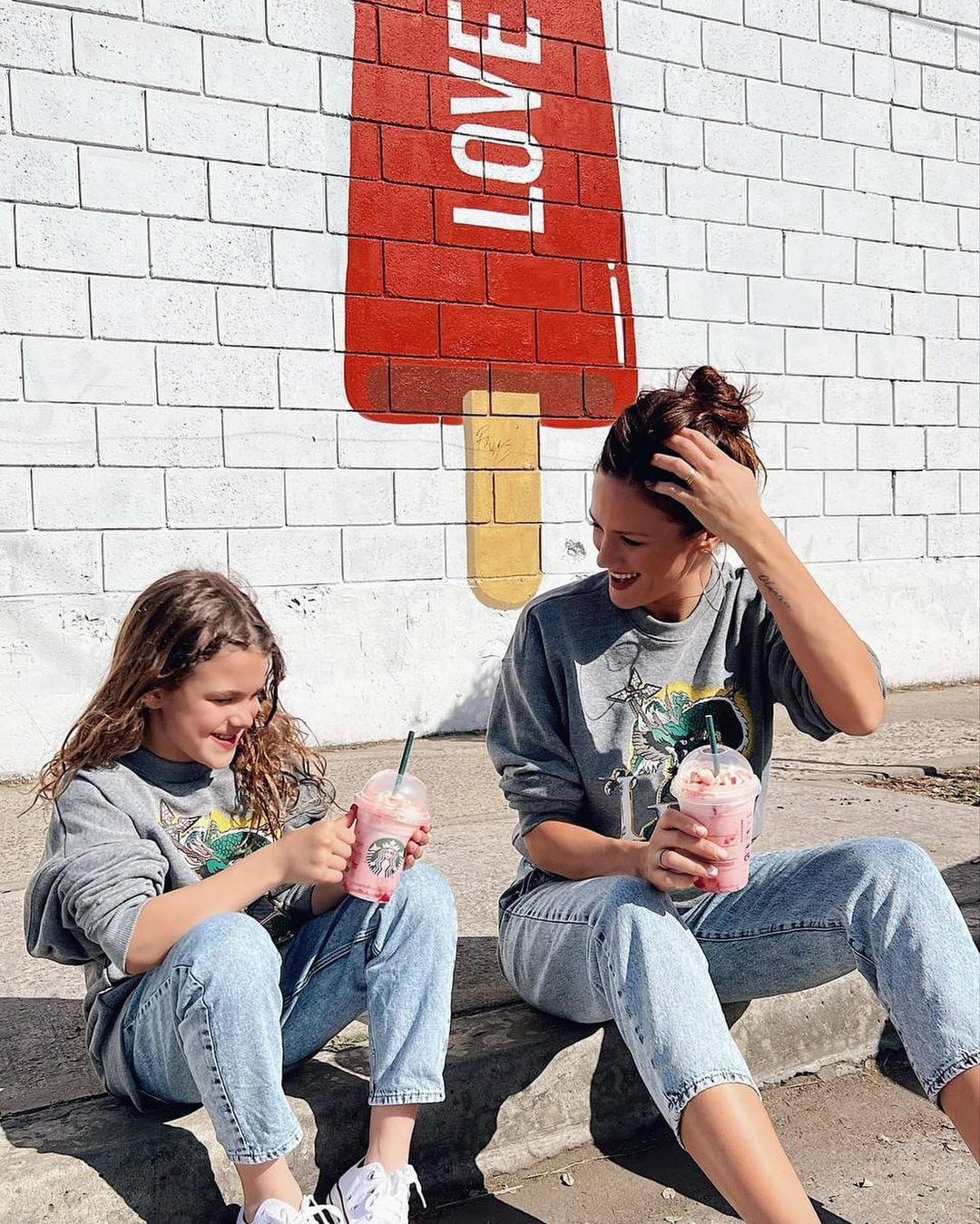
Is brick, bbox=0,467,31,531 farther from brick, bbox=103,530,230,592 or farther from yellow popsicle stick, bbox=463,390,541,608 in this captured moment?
yellow popsicle stick, bbox=463,390,541,608

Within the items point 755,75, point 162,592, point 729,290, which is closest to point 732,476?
point 162,592

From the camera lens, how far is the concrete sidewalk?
2.11 m

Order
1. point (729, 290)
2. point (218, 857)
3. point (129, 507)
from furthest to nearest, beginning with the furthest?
point (729, 290) < point (129, 507) < point (218, 857)

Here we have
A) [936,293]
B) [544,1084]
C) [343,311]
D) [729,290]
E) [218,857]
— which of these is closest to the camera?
[218,857]

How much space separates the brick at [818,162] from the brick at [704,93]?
1.20ft

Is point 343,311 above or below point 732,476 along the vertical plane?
above

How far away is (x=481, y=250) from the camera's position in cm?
610

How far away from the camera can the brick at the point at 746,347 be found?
6.85m

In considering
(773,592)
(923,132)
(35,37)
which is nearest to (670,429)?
(773,592)

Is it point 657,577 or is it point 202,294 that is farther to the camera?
point 202,294

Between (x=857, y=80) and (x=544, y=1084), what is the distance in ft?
20.9

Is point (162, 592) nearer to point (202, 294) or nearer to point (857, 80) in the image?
point (202, 294)

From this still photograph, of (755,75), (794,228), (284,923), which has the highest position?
(755,75)

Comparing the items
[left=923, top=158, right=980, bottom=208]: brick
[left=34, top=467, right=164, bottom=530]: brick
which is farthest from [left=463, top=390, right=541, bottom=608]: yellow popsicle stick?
[left=923, top=158, right=980, bottom=208]: brick
